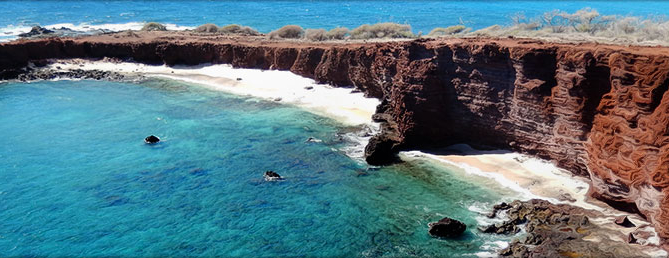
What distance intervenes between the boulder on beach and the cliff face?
7.72 m

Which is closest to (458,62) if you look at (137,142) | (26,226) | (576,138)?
(576,138)

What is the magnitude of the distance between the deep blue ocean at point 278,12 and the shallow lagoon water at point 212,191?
4497 cm

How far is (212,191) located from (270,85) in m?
22.5

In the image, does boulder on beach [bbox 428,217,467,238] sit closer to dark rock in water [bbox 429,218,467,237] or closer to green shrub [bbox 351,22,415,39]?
dark rock in water [bbox 429,218,467,237]

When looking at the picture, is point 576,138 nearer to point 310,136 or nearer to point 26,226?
point 310,136

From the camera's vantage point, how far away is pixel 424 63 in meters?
33.0

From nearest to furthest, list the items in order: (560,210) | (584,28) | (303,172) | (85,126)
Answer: (560,210), (303,172), (85,126), (584,28)

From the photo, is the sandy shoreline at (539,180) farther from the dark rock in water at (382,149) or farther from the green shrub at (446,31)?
the green shrub at (446,31)

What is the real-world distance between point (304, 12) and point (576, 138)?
274ft

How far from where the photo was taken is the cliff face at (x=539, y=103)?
22312mm

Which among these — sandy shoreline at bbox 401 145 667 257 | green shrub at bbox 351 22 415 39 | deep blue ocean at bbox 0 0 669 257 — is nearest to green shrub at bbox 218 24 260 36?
green shrub at bbox 351 22 415 39

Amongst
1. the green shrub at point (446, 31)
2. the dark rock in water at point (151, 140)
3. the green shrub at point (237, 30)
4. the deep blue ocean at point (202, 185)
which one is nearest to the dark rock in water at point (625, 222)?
the deep blue ocean at point (202, 185)

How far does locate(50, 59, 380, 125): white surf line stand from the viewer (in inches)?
1622

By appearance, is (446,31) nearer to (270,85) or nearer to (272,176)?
(270,85)
